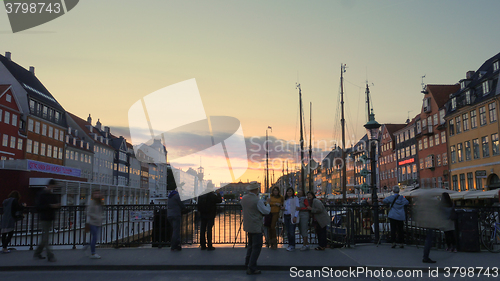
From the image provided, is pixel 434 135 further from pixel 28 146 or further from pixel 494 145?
pixel 28 146

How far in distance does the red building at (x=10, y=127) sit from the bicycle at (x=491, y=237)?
51173 millimetres

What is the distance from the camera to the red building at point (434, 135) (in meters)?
57.1

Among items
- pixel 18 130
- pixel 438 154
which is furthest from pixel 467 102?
pixel 18 130

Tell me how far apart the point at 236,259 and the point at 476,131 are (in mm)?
46758

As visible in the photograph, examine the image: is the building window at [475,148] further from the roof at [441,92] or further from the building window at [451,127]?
the roof at [441,92]

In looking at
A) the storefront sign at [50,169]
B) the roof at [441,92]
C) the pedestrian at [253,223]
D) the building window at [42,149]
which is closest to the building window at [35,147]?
the building window at [42,149]

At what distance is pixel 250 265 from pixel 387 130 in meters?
77.9

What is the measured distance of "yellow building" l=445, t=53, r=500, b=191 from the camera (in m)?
44.3

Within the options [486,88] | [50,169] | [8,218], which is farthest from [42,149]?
[486,88]

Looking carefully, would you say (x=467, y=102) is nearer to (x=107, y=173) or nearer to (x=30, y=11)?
(x=30, y=11)

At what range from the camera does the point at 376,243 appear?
13.3 meters

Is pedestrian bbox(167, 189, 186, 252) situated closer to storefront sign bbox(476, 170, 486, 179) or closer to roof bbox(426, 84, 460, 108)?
storefront sign bbox(476, 170, 486, 179)

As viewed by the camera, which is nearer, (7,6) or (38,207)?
(38,207)

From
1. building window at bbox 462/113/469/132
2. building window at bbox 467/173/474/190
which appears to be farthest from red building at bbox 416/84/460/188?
building window at bbox 467/173/474/190
